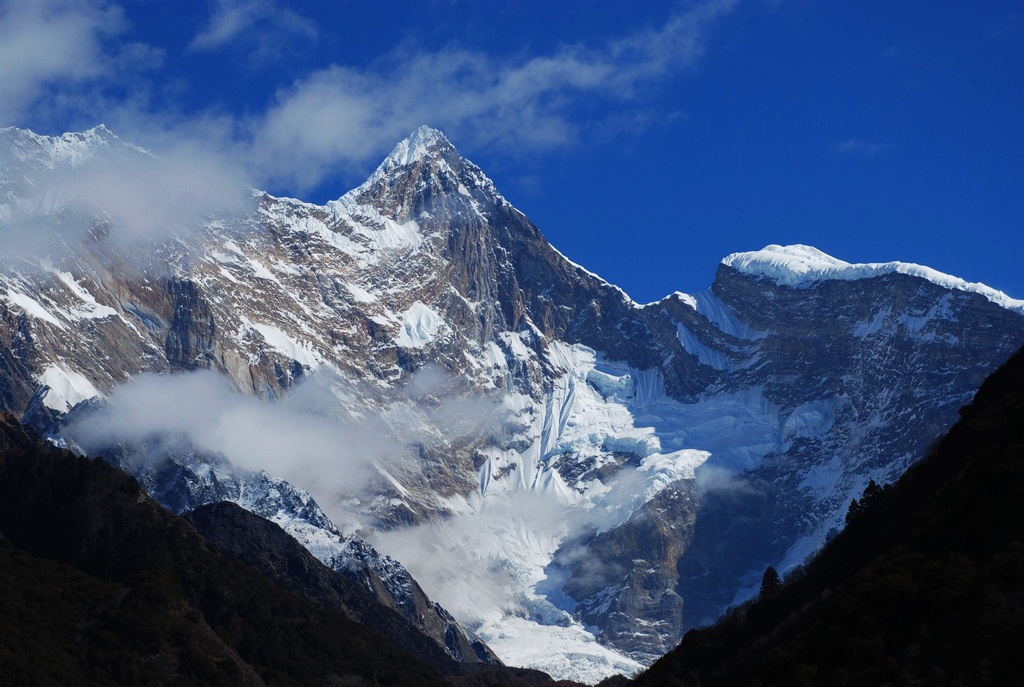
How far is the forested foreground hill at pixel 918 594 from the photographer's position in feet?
355

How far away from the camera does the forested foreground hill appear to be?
108m

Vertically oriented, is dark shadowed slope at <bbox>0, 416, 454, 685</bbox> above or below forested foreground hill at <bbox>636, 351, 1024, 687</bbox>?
above

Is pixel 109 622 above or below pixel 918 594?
above

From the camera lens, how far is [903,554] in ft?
400

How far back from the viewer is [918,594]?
377 ft

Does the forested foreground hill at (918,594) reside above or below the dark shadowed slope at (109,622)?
below

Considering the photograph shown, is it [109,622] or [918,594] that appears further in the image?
[109,622]

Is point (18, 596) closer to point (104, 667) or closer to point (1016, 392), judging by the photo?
point (104, 667)

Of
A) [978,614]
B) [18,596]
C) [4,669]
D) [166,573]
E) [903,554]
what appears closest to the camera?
[978,614]

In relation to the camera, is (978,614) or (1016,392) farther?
(1016,392)

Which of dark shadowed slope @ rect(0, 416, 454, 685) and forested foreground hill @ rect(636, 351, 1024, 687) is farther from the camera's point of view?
dark shadowed slope @ rect(0, 416, 454, 685)

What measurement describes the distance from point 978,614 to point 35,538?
115m

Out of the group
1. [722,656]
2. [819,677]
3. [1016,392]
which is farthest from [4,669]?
[1016,392]

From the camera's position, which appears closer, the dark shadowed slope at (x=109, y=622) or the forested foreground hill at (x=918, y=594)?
the forested foreground hill at (x=918, y=594)
